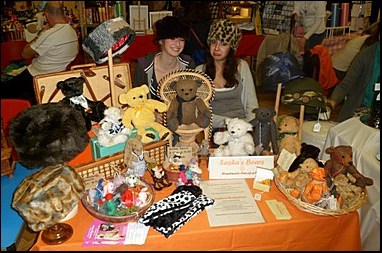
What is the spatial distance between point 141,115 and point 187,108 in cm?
21

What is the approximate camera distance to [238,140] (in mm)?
1556

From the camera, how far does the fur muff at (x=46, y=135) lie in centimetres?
110

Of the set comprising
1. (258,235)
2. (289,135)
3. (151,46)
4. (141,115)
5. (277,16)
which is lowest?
(258,235)

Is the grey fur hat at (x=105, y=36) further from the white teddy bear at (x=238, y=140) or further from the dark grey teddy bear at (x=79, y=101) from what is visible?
the white teddy bear at (x=238, y=140)

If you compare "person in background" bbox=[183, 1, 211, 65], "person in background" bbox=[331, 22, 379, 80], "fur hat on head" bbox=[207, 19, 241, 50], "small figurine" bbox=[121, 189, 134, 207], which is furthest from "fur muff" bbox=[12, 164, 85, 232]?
"person in background" bbox=[331, 22, 379, 80]

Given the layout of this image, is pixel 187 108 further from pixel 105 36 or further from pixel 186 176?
pixel 105 36

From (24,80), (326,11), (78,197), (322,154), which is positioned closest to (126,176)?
(78,197)

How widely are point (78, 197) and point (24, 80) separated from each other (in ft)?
5.08

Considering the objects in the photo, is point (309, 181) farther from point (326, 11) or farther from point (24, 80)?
point (326, 11)

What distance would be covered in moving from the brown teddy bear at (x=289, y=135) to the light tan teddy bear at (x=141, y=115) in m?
0.51

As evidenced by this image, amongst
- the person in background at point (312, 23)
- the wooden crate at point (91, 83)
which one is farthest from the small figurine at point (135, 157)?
the person in background at point (312, 23)

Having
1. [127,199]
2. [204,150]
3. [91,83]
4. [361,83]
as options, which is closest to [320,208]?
[204,150]

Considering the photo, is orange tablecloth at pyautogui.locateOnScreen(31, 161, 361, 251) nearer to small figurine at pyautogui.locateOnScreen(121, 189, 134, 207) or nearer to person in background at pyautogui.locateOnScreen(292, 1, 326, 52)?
small figurine at pyautogui.locateOnScreen(121, 189, 134, 207)

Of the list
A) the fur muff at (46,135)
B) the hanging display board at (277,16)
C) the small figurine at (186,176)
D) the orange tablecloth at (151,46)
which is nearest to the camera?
the fur muff at (46,135)
